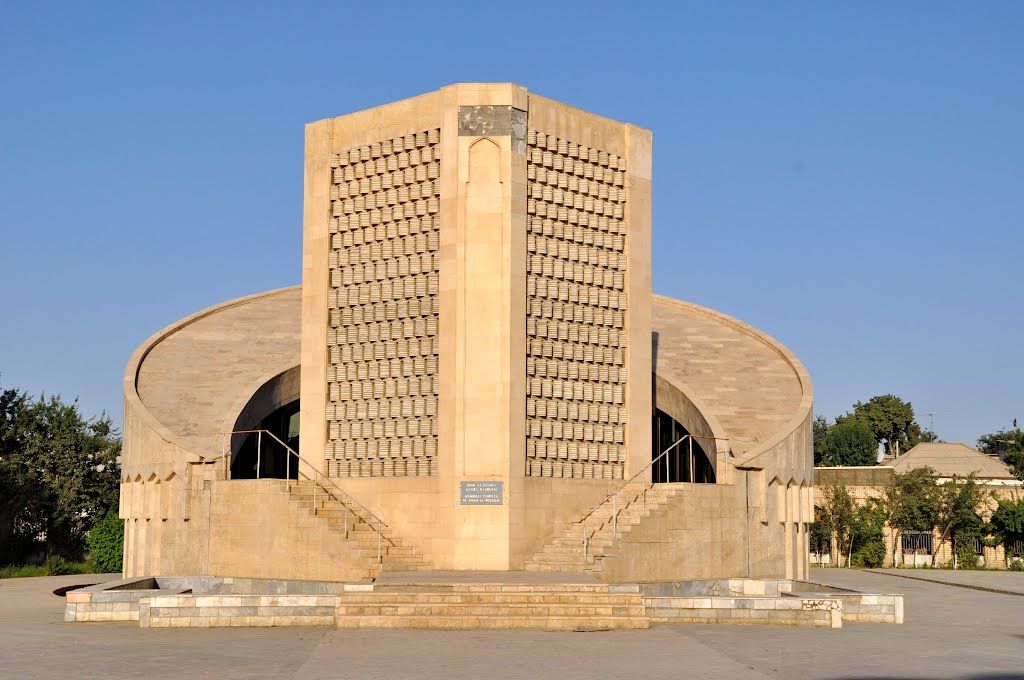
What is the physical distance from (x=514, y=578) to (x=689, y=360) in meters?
12.7

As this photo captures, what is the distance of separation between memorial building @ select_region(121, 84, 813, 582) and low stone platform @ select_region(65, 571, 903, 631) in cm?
403

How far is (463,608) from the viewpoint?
1672 centimetres

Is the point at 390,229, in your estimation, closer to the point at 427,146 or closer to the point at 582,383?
the point at 427,146

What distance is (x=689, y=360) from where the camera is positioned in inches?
1215

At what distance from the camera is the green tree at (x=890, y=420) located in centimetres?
8962

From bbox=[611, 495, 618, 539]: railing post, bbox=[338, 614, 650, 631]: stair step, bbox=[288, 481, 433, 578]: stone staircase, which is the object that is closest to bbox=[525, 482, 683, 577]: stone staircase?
bbox=[611, 495, 618, 539]: railing post

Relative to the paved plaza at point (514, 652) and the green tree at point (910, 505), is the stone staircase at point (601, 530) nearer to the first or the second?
the paved plaza at point (514, 652)

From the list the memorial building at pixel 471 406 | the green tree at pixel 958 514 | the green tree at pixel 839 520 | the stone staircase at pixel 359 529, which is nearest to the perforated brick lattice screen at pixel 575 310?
the memorial building at pixel 471 406

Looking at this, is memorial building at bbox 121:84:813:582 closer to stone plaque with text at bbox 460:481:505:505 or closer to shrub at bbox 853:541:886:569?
stone plaque with text at bbox 460:481:505:505

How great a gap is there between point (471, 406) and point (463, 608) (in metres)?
6.69

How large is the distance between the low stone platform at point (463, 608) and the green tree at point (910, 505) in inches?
962

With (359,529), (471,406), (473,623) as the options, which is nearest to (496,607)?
(473,623)

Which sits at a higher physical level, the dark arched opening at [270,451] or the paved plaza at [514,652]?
the dark arched opening at [270,451]

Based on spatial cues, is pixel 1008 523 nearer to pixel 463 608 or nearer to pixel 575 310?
pixel 575 310
